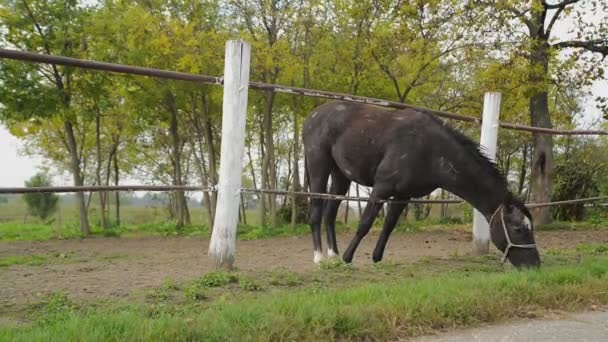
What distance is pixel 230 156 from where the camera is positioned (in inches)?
184

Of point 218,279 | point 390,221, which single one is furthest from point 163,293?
point 390,221

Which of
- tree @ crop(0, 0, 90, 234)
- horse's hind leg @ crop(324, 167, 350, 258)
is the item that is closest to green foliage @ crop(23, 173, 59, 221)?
tree @ crop(0, 0, 90, 234)

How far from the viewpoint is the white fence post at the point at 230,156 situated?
15.3 ft

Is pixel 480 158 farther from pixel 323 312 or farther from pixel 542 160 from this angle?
pixel 542 160

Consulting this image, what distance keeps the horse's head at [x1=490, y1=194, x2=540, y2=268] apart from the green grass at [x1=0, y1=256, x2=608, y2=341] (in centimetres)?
90

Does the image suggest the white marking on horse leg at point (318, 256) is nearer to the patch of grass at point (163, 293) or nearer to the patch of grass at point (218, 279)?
the patch of grass at point (218, 279)

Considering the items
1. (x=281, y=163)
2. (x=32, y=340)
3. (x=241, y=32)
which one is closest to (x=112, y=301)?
(x=32, y=340)

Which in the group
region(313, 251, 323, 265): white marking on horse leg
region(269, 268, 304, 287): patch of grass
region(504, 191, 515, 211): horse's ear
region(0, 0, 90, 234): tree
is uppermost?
region(0, 0, 90, 234): tree

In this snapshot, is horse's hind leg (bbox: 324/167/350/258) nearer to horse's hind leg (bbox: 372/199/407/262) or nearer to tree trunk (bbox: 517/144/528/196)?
horse's hind leg (bbox: 372/199/407/262)

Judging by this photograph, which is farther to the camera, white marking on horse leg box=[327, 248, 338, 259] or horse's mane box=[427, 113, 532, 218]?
white marking on horse leg box=[327, 248, 338, 259]

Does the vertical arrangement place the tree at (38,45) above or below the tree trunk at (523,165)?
above

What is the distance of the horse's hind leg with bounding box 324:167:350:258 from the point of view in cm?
635

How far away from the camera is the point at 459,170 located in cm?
549

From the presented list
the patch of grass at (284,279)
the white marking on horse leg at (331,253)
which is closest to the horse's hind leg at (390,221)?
the white marking on horse leg at (331,253)
